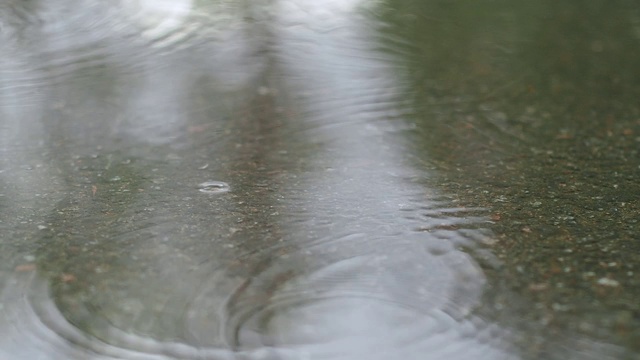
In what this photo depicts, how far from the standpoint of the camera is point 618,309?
2.04 meters

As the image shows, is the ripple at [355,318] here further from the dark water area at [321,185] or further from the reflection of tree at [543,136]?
the reflection of tree at [543,136]

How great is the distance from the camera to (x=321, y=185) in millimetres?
2869

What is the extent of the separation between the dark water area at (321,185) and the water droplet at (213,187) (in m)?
0.02

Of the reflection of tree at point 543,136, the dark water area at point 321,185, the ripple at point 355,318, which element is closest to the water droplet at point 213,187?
the dark water area at point 321,185

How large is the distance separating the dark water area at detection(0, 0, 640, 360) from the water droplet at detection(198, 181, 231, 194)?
0.02 meters

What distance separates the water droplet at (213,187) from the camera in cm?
284

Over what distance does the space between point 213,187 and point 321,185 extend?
0.37 meters

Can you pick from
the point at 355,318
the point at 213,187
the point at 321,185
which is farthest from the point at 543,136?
the point at 355,318

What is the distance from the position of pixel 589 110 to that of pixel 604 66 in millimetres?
622

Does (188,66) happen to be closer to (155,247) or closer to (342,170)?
(342,170)

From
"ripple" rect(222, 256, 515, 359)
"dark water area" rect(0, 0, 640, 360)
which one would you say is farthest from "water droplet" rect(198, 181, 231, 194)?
"ripple" rect(222, 256, 515, 359)

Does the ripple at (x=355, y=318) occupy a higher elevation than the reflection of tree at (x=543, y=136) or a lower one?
lower

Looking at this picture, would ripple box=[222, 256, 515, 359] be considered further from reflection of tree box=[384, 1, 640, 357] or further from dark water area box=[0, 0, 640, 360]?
reflection of tree box=[384, 1, 640, 357]

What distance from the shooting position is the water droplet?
2.84 metres
